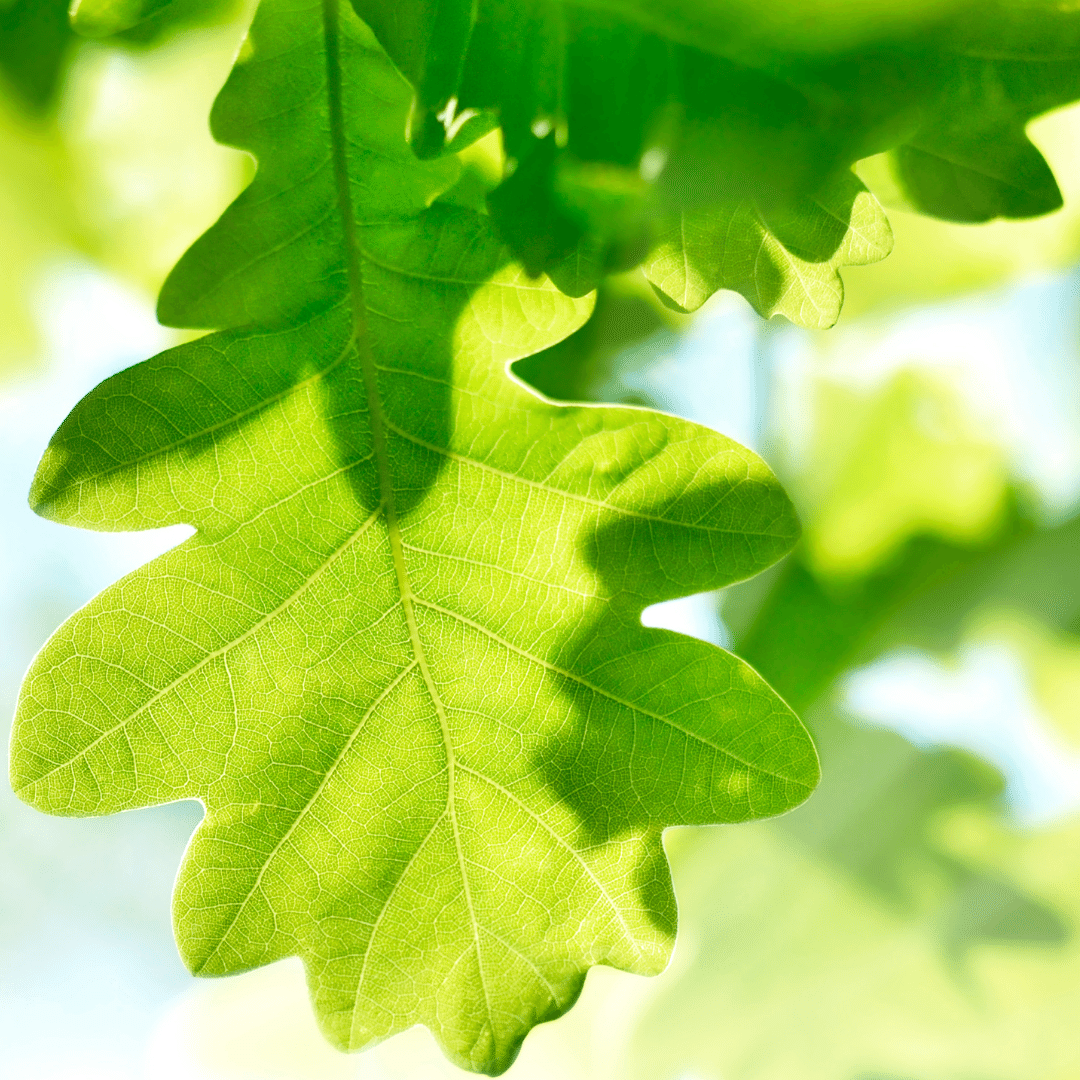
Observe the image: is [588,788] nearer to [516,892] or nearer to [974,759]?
[516,892]

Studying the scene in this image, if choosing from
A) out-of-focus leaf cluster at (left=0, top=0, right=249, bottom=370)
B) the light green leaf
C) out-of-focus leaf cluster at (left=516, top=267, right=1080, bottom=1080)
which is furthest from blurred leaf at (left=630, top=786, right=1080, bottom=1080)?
the light green leaf

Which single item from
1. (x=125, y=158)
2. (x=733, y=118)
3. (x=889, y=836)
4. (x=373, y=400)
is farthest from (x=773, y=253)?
(x=889, y=836)

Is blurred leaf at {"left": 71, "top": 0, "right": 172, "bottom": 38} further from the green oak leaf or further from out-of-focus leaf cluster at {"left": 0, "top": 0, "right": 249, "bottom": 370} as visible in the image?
out-of-focus leaf cluster at {"left": 0, "top": 0, "right": 249, "bottom": 370}

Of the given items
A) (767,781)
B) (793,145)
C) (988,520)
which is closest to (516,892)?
(767,781)

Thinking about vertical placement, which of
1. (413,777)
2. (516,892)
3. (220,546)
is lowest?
(516,892)

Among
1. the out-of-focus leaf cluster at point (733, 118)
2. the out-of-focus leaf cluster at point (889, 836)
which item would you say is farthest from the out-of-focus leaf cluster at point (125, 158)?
the out-of-focus leaf cluster at point (889, 836)

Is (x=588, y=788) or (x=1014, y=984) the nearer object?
(x=588, y=788)

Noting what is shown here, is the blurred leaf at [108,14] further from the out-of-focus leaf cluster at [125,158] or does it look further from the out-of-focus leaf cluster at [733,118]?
the out-of-focus leaf cluster at [125,158]
